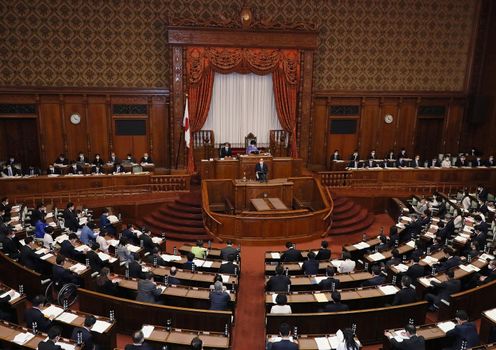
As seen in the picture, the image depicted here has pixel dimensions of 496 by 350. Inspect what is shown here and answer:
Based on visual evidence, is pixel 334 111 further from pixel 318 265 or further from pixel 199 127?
pixel 318 265

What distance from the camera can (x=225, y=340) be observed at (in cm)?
675

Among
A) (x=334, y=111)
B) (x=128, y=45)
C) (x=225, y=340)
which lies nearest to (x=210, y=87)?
(x=128, y=45)

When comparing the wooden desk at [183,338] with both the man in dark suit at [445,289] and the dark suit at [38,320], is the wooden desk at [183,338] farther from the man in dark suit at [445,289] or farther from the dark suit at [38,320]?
the man in dark suit at [445,289]

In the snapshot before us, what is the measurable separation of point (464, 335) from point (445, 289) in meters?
1.70

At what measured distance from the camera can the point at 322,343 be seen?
22.2ft

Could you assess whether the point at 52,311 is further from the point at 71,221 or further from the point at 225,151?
the point at 225,151

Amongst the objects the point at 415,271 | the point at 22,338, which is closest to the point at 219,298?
the point at 22,338

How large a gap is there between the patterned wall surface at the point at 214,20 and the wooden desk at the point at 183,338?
12939mm

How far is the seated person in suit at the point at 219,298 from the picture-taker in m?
7.86

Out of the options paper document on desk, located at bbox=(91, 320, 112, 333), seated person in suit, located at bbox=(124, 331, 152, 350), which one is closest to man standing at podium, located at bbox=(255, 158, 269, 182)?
paper document on desk, located at bbox=(91, 320, 112, 333)

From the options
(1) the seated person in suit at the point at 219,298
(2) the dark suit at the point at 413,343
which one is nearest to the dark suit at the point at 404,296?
(2) the dark suit at the point at 413,343

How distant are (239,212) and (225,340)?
7478 millimetres

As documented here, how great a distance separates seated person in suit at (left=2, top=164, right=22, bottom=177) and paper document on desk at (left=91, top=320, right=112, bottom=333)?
1042 centimetres

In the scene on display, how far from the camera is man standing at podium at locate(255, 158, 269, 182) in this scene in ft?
48.3
